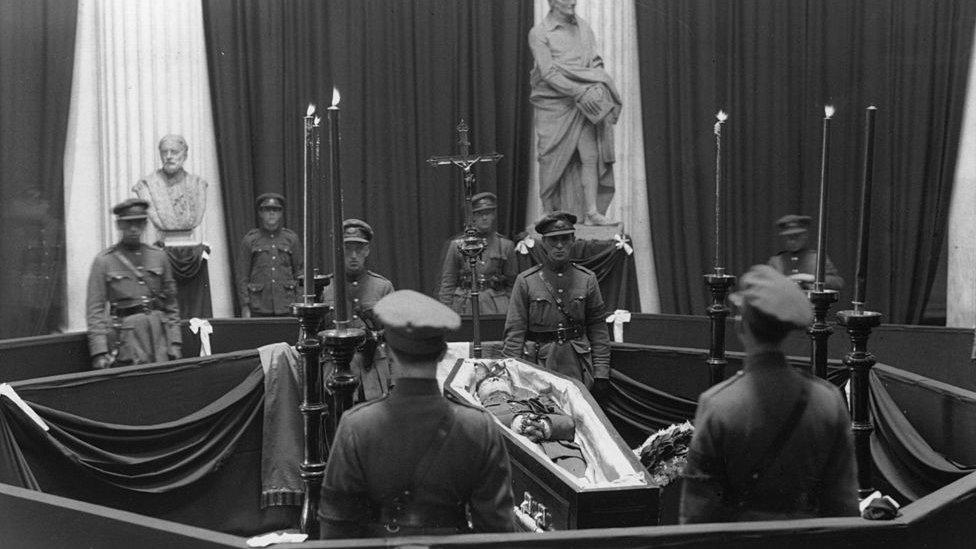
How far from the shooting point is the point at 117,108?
955cm

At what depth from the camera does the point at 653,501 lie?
4.05m

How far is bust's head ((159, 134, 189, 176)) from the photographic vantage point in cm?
893

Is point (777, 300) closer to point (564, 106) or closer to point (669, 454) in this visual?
point (669, 454)

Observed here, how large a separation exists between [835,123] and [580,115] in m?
2.67

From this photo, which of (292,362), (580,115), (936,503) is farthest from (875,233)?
(936,503)

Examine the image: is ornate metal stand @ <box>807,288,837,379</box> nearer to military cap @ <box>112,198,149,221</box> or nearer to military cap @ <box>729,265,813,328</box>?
military cap @ <box>729,265,813,328</box>

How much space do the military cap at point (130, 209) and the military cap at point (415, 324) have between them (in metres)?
4.81

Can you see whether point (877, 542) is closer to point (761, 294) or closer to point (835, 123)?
point (761, 294)

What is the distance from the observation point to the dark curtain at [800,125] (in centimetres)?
921

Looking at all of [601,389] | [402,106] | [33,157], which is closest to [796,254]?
[601,389]

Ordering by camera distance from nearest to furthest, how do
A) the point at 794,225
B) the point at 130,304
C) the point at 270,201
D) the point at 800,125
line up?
the point at 130,304 → the point at 794,225 → the point at 270,201 → the point at 800,125

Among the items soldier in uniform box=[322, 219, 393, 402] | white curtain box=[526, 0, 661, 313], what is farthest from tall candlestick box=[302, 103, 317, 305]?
white curtain box=[526, 0, 661, 313]

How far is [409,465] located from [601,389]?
3919 millimetres

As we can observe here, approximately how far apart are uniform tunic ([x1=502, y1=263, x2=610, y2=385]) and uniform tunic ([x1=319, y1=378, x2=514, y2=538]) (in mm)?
3712
